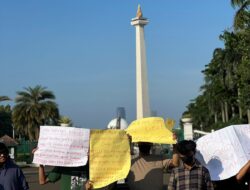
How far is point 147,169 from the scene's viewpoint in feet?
16.7

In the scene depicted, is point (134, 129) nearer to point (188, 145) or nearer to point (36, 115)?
point (188, 145)

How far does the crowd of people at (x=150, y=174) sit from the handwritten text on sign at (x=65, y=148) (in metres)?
0.20

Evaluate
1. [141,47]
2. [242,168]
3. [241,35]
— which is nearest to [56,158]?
[242,168]

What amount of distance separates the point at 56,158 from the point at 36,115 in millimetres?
49517

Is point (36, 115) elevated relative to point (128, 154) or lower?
elevated

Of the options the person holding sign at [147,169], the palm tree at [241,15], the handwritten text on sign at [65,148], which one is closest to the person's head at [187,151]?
the person holding sign at [147,169]

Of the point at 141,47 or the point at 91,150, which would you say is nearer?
the point at 91,150

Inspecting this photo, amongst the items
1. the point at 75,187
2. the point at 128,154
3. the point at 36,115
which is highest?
the point at 36,115

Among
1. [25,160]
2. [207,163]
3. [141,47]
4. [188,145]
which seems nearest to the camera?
[188,145]

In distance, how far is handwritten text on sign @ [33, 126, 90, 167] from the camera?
5.07 m

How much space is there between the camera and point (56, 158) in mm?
5082

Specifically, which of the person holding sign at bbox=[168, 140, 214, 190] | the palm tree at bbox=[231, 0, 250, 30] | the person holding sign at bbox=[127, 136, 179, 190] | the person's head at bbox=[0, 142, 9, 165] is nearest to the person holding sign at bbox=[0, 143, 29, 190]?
the person's head at bbox=[0, 142, 9, 165]

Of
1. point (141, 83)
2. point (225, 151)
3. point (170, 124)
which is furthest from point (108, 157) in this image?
point (141, 83)

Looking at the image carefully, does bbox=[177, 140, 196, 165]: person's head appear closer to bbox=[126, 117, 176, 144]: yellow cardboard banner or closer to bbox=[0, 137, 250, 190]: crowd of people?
bbox=[0, 137, 250, 190]: crowd of people
